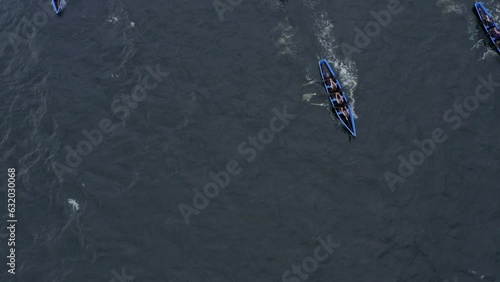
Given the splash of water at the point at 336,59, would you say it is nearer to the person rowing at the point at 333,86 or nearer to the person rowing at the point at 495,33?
the person rowing at the point at 333,86

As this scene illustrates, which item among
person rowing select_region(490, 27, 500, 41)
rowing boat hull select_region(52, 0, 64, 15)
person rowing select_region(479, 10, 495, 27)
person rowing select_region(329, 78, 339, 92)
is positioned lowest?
person rowing select_region(490, 27, 500, 41)

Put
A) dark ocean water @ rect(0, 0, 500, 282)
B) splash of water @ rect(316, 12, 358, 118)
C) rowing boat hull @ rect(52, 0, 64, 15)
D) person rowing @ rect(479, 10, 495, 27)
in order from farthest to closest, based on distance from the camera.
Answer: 1. rowing boat hull @ rect(52, 0, 64, 15)
2. person rowing @ rect(479, 10, 495, 27)
3. splash of water @ rect(316, 12, 358, 118)
4. dark ocean water @ rect(0, 0, 500, 282)

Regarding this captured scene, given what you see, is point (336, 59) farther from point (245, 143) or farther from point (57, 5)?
point (57, 5)

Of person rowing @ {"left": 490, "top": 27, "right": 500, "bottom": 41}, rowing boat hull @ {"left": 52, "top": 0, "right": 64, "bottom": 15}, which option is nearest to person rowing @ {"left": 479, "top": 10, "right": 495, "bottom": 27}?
person rowing @ {"left": 490, "top": 27, "right": 500, "bottom": 41}

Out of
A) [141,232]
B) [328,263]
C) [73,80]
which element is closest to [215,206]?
[141,232]

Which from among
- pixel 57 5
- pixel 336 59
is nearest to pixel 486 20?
pixel 336 59

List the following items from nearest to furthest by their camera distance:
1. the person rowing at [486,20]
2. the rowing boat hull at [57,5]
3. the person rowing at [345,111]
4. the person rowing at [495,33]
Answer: the person rowing at [345,111] < the person rowing at [495,33] < the person rowing at [486,20] < the rowing boat hull at [57,5]

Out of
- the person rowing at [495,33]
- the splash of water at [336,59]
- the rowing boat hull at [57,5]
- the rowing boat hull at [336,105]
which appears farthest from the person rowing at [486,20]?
the rowing boat hull at [57,5]

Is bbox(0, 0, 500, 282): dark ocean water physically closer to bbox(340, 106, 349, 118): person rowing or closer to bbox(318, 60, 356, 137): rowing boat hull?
bbox(318, 60, 356, 137): rowing boat hull

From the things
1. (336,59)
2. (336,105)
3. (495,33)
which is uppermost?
(336,59)
